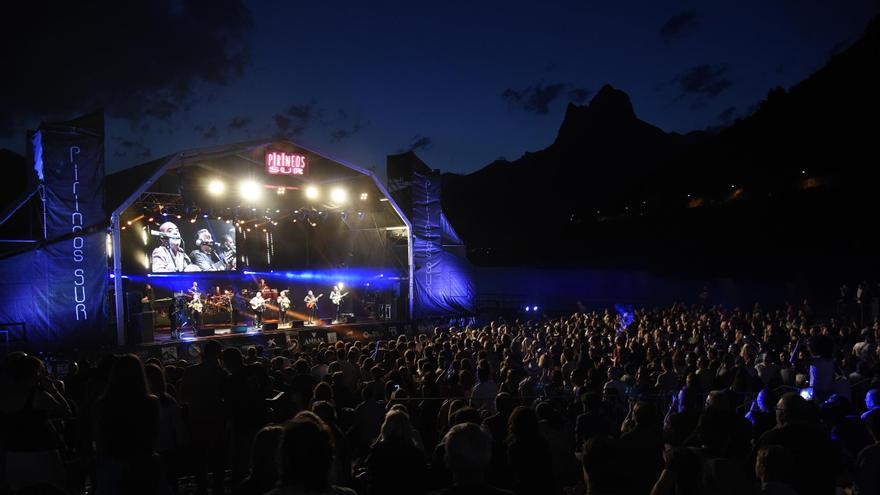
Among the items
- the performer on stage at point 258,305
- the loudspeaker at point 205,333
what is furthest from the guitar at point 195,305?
the performer on stage at point 258,305

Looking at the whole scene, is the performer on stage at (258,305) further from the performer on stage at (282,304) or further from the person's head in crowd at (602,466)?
the person's head in crowd at (602,466)

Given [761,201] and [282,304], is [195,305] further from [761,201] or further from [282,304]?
[761,201]

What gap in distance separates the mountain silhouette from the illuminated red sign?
2239 centimetres

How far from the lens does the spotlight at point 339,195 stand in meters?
20.8

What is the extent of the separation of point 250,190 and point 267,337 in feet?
16.1

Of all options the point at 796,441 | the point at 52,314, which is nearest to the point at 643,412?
the point at 796,441

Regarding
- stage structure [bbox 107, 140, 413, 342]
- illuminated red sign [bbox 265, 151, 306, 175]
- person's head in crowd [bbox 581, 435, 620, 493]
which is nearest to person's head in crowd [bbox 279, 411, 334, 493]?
person's head in crowd [bbox 581, 435, 620, 493]

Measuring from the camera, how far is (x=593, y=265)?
133 ft

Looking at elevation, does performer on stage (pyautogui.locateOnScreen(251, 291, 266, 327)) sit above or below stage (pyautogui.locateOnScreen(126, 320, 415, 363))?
above

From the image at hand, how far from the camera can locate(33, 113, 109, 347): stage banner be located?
1409 centimetres

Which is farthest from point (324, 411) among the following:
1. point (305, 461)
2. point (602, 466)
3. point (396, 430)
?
point (602, 466)

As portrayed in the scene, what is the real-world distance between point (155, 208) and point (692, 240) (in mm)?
29989

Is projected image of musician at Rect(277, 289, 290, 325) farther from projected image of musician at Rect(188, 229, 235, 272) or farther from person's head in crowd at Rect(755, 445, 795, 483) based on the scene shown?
person's head in crowd at Rect(755, 445, 795, 483)

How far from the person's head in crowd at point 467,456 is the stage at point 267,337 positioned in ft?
39.7
